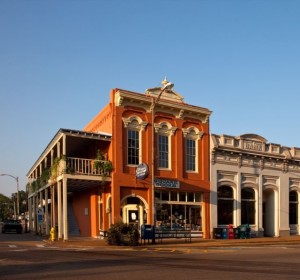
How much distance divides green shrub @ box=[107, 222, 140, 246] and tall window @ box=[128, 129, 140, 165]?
19.0 feet

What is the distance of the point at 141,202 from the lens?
28781 mm

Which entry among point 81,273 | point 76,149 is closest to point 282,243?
point 76,149

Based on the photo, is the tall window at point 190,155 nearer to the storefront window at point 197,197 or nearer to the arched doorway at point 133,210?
the storefront window at point 197,197

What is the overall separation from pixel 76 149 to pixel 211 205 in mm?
10870

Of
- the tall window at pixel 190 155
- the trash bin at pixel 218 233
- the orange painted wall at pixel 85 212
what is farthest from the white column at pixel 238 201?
the orange painted wall at pixel 85 212

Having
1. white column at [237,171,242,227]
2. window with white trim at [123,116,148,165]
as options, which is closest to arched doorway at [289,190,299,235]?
white column at [237,171,242,227]

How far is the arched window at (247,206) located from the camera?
1315 inches

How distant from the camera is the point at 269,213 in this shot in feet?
118

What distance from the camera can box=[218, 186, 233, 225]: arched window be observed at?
32.0 m

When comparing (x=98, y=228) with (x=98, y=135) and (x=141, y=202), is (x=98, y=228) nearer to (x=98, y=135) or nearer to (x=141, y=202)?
(x=141, y=202)

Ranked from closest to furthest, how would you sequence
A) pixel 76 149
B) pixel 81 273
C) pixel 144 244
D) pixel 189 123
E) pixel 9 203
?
pixel 81 273, pixel 144 244, pixel 189 123, pixel 76 149, pixel 9 203

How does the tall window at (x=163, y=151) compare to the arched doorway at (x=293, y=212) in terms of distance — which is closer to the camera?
the tall window at (x=163, y=151)

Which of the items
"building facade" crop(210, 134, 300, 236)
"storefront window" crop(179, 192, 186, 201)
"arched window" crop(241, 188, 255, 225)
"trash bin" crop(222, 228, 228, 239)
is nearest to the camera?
"storefront window" crop(179, 192, 186, 201)

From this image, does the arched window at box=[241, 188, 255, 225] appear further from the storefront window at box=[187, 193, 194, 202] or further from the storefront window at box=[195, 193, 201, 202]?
the storefront window at box=[187, 193, 194, 202]
